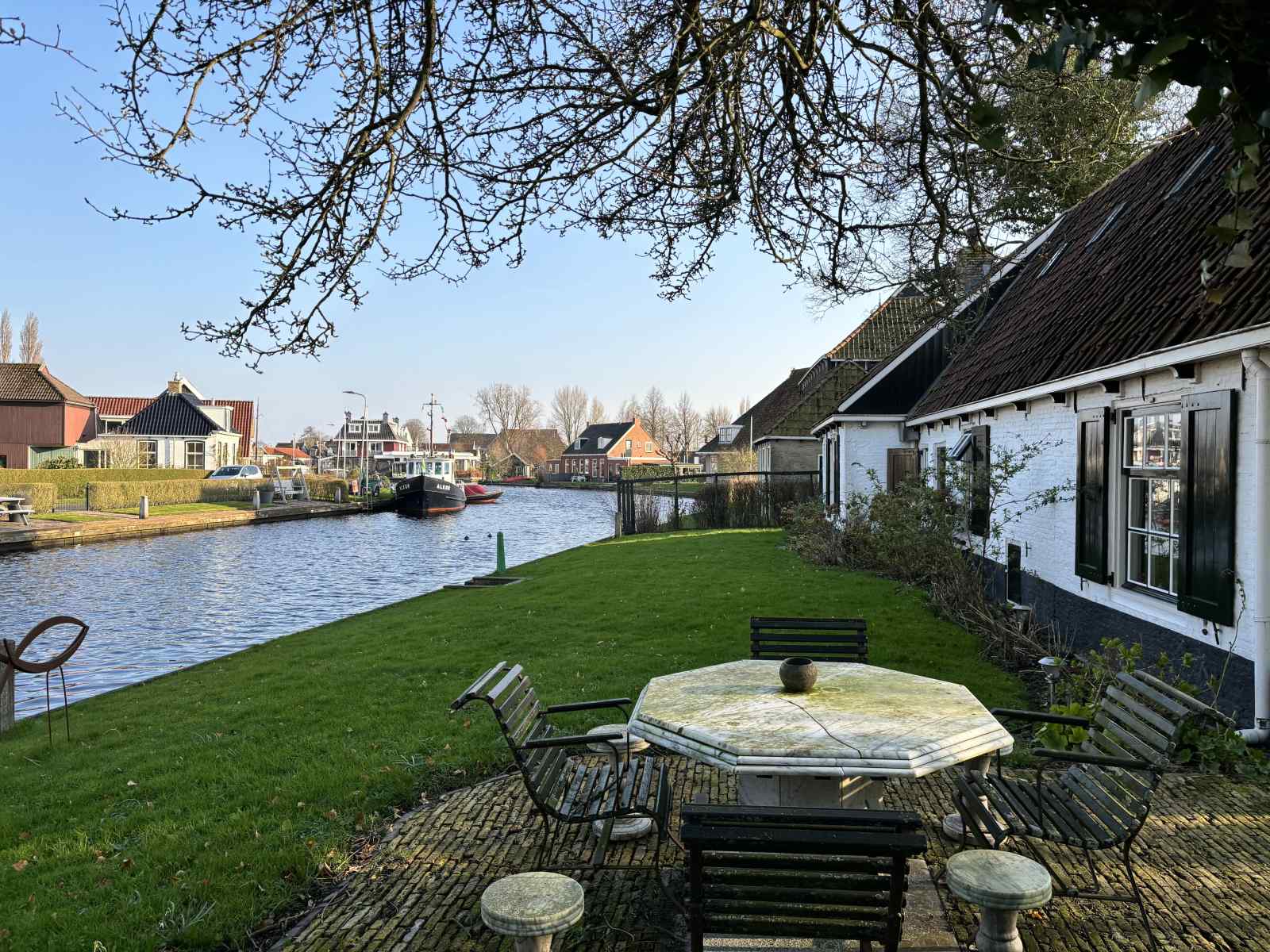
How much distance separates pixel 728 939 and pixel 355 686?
6102 mm

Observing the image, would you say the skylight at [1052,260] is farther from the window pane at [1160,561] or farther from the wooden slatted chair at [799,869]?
the wooden slatted chair at [799,869]

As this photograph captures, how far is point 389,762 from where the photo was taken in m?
6.28

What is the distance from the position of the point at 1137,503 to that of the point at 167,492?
44.3m

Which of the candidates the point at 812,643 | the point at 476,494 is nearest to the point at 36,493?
the point at 476,494

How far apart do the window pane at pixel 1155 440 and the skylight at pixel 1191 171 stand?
3.63 meters

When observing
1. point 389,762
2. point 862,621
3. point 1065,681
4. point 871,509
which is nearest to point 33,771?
point 389,762

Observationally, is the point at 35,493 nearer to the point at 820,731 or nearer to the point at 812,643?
the point at 812,643

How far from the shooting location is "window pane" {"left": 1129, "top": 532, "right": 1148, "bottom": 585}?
776 cm

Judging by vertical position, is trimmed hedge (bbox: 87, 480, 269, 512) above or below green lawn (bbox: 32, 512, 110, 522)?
above

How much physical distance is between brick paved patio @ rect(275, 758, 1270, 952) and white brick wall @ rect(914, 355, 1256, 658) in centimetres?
160

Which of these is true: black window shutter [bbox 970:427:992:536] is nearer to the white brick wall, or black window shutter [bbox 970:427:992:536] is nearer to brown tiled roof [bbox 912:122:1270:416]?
the white brick wall

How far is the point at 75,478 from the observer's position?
4212 centimetres

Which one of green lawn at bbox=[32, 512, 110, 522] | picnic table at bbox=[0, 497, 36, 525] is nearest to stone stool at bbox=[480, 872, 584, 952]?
picnic table at bbox=[0, 497, 36, 525]

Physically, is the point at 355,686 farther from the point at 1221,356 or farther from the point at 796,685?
the point at 1221,356
